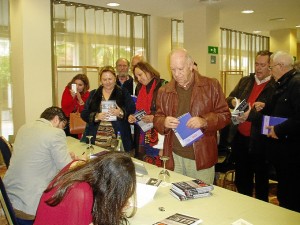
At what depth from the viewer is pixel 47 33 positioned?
5.09m

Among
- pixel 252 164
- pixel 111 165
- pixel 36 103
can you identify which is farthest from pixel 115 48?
pixel 111 165

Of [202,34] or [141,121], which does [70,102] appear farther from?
[202,34]

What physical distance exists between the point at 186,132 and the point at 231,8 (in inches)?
182

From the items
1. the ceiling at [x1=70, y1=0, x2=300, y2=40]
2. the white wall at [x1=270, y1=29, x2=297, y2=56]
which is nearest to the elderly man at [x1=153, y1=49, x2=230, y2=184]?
the ceiling at [x1=70, y1=0, x2=300, y2=40]

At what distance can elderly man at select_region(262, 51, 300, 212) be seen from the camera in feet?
8.45

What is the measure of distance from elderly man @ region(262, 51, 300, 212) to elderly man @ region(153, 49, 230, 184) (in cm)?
52

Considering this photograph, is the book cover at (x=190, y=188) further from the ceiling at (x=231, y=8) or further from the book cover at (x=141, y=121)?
the ceiling at (x=231, y=8)

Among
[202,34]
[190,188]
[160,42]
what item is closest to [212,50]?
[202,34]

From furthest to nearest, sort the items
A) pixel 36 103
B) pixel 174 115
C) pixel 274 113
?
pixel 36 103, pixel 274 113, pixel 174 115

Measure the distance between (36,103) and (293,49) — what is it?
7175 mm

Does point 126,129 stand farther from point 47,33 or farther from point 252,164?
point 47,33

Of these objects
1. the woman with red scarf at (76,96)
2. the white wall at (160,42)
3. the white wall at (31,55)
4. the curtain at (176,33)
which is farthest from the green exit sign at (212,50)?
the white wall at (31,55)

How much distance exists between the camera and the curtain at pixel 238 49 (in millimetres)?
8625

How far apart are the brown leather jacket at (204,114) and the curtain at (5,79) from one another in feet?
12.8
